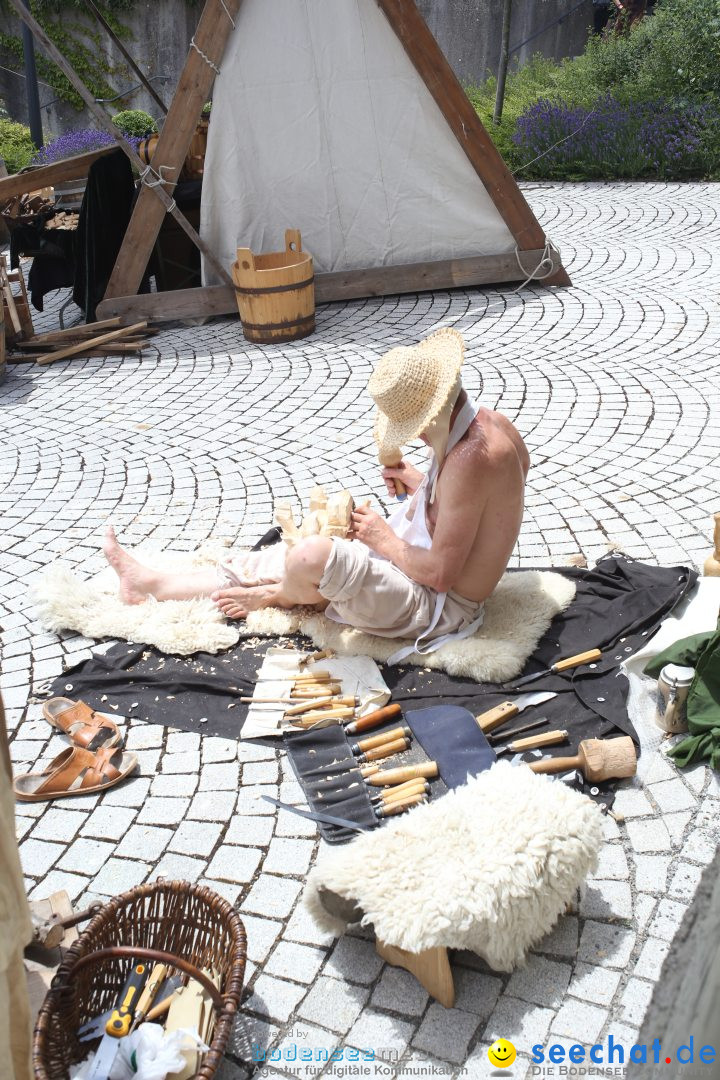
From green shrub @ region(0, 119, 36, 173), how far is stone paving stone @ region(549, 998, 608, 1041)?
14.9 metres

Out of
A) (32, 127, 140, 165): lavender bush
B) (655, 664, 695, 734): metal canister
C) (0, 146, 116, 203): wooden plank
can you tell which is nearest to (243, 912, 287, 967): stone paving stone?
(655, 664, 695, 734): metal canister

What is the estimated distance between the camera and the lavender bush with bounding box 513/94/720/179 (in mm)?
12375

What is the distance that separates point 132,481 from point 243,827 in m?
3.26

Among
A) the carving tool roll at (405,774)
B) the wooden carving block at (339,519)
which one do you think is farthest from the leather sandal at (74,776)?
the wooden carving block at (339,519)

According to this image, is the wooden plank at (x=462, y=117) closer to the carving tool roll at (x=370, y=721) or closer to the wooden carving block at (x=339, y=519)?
the wooden carving block at (x=339, y=519)

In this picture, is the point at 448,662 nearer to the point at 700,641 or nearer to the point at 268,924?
the point at 700,641

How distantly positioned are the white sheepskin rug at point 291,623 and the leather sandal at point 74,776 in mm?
729

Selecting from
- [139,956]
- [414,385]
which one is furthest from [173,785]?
[414,385]

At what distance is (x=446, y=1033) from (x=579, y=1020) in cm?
37

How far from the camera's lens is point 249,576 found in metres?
4.61

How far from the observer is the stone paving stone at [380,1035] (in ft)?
8.66

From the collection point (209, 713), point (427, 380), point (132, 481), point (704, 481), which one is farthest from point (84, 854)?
point (704, 481)

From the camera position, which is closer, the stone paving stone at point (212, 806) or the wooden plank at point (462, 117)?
the stone paving stone at point (212, 806)

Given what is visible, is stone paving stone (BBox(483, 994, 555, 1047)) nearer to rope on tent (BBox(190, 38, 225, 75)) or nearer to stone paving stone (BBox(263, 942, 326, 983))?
stone paving stone (BBox(263, 942, 326, 983))
